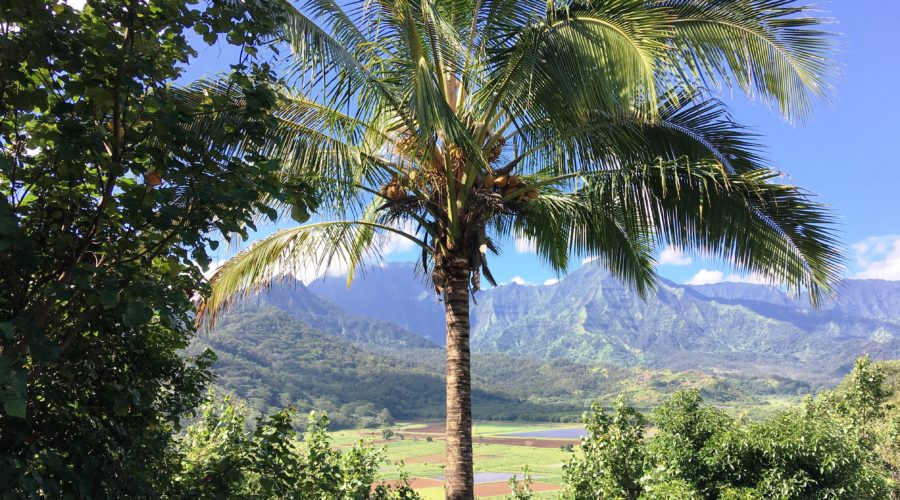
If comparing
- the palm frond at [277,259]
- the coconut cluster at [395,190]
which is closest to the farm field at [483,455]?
the palm frond at [277,259]

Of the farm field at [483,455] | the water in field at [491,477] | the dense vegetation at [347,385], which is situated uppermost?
the dense vegetation at [347,385]

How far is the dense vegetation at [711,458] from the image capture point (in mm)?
7137

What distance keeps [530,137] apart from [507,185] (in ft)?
2.14

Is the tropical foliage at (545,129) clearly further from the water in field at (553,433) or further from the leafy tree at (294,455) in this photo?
the water in field at (553,433)

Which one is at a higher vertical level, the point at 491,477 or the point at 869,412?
the point at 869,412

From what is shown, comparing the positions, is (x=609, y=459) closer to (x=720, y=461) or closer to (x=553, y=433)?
(x=720, y=461)

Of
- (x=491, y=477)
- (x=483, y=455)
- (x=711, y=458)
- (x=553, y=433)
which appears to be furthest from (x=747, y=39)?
(x=553, y=433)

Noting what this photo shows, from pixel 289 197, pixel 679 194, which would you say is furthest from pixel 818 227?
pixel 289 197

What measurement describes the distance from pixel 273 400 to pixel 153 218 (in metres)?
66.4

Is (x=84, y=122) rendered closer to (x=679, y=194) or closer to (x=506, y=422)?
(x=679, y=194)

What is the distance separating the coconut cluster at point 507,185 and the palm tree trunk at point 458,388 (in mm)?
767

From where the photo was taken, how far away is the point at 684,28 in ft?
19.2

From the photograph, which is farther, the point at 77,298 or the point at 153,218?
the point at 77,298

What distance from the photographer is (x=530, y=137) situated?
A: 21.5ft
